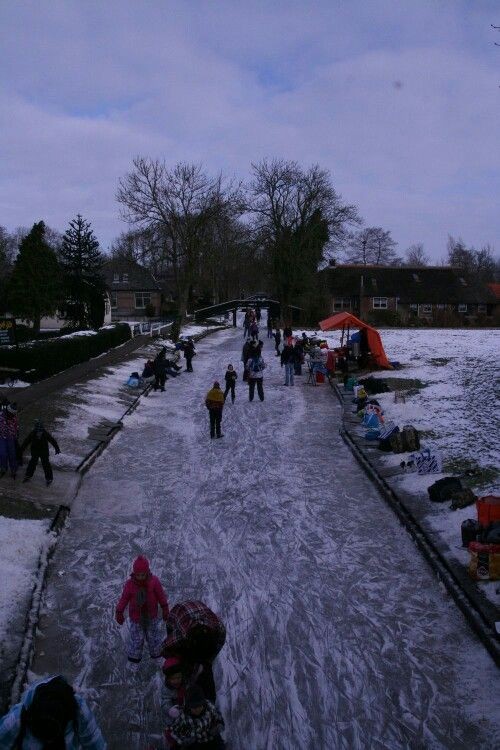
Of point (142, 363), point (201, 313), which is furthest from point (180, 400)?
point (201, 313)

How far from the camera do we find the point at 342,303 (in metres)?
53.1

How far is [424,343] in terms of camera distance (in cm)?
2934

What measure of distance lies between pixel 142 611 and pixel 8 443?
5550mm

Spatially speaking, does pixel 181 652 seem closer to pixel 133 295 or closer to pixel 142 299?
pixel 142 299

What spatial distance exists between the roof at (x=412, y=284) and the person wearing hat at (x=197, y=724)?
48.6 metres

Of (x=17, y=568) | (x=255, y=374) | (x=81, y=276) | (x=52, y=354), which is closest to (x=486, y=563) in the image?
(x=17, y=568)

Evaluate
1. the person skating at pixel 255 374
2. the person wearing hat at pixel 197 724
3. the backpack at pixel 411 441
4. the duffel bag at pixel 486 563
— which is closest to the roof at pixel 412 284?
the person skating at pixel 255 374

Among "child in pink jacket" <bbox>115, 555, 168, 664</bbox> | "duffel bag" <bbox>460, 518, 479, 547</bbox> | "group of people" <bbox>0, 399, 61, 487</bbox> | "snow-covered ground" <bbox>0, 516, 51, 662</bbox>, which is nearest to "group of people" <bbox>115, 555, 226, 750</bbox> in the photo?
"child in pink jacket" <bbox>115, 555, 168, 664</bbox>

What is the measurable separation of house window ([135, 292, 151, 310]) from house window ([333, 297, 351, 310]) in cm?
2523

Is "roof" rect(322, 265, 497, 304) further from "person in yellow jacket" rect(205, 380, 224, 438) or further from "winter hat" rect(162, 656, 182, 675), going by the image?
"winter hat" rect(162, 656, 182, 675)

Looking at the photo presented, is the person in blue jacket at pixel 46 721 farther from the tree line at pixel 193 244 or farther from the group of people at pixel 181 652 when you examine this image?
the tree line at pixel 193 244

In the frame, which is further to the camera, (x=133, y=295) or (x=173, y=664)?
(x=133, y=295)

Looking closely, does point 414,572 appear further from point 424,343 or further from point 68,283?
point 68,283

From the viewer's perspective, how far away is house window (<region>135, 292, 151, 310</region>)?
2736 inches
